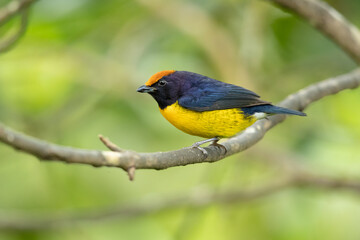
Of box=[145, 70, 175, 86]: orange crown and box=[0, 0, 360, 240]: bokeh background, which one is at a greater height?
box=[145, 70, 175, 86]: orange crown

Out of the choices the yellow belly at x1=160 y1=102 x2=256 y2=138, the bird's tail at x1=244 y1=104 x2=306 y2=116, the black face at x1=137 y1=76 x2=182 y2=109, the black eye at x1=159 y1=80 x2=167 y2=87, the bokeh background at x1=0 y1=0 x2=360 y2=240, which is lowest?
the bokeh background at x1=0 y1=0 x2=360 y2=240

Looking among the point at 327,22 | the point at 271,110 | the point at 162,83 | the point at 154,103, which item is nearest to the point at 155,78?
the point at 162,83

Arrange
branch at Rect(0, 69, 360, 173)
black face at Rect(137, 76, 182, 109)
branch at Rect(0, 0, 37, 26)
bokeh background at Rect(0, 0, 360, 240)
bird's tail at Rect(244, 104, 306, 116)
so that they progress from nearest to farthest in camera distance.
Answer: branch at Rect(0, 69, 360, 173), branch at Rect(0, 0, 37, 26), bird's tail at Rect(244, 104, 306, 116), black face at Rect(137, 76, 182, 109), bokeh background at Rect(0, 0, 360, 240)

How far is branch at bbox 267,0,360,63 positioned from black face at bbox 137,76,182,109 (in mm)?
974

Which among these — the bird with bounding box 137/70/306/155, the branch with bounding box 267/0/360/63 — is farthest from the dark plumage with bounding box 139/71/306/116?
the branch with bounding box 267/0/360/63

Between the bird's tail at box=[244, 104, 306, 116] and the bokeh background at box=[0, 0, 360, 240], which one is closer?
the bird's tail at box=[244, 104, 306, 116]

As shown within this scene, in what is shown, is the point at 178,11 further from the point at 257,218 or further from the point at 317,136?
the point at 257,218

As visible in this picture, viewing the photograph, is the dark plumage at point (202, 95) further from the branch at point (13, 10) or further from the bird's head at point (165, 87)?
the branch at point (13, 10)

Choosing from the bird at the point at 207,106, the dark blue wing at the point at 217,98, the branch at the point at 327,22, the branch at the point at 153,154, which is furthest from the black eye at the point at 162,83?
the branch at the point at 327,22

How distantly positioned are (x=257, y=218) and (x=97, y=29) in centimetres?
297

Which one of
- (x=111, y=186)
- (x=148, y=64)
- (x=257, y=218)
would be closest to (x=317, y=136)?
(x=257, y=218)

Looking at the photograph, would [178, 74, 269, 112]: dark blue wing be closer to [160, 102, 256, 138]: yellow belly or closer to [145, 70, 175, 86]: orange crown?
[160, 102, 256, 138]: yellow belly

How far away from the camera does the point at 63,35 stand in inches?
228

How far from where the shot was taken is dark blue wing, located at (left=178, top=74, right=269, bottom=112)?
12.9 feet
